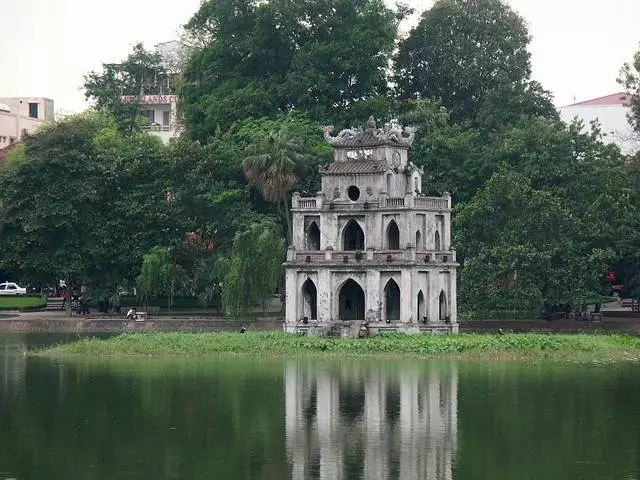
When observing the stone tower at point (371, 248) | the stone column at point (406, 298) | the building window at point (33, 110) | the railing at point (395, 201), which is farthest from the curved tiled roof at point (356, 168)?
the building window at point (33, 110)

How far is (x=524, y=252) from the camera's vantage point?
8712 centimetres

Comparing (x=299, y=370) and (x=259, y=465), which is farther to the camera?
(x=299, y=370)

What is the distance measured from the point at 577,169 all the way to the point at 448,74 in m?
19.6

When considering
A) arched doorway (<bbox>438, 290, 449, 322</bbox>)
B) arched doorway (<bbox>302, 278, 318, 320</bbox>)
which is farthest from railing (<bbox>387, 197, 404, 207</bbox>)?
arched doorway (<bbox>302, 278, 318, 320</bbox>)

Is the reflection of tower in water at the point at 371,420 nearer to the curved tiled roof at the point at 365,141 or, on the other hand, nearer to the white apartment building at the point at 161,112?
the curved tiled roof at the point at 365,141

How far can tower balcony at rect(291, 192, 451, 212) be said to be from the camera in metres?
81.2

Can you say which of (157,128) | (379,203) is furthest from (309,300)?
(157,128)

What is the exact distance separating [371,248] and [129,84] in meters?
56.7

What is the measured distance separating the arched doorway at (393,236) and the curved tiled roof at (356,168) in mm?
2686

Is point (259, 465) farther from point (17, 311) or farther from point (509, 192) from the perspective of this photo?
point (17, 311)

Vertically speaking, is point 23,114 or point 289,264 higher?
point 23,114

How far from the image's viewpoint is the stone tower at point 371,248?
3182 inches

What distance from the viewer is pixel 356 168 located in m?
82.4

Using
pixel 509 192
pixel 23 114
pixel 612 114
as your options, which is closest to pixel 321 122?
pixel 509 192
